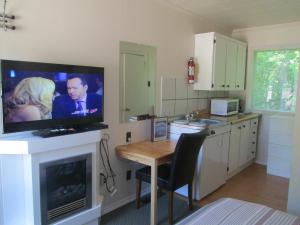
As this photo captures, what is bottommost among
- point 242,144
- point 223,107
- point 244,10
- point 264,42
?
point 242,144

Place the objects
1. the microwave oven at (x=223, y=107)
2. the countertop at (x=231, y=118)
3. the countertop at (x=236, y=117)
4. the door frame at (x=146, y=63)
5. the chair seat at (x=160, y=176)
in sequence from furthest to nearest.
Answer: the microwave oven at (x=223, y=107)
the countertop at (x=236, y=117)
the countertop at (x=231, y=118)
the door frame at (x=146, y=63)
the chair seat at (x=160, y=176)

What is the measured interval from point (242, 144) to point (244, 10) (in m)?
1.97

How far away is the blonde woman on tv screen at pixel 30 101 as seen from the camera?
1.76 meters

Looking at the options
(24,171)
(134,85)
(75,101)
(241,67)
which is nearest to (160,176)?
(134,85)

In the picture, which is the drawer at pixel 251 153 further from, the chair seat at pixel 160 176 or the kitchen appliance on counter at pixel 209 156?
the chair seat at pixel 160 176

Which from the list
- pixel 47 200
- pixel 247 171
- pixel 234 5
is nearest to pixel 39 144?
pixel 47 200

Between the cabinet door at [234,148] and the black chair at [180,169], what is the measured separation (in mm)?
1135

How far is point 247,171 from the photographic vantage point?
4.12 meters

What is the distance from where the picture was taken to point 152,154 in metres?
2.49

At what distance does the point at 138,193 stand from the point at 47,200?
3.59 ft

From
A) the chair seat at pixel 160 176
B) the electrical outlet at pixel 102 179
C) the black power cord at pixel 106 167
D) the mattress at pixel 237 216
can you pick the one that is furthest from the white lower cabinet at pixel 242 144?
the mattress at pixel 237 216

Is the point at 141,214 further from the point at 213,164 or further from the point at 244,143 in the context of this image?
the point at 244,143

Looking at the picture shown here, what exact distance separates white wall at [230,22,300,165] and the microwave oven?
0.49m

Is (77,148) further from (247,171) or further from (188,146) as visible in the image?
(247,171)
